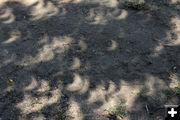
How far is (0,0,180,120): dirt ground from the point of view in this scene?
3.07 meters

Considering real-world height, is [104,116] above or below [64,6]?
below

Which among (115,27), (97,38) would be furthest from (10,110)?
(115,27)

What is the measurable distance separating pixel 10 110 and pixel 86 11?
2170 mm

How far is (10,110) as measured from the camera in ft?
9.93

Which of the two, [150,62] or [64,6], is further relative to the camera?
[64,6]

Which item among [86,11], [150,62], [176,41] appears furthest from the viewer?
[86,11]

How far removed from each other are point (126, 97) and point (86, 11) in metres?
1.91

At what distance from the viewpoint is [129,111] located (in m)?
2.99

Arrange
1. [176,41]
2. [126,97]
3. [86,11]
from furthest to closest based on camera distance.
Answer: [86,11] < [176,41] < [126,97]

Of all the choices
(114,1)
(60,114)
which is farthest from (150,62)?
(114,1)

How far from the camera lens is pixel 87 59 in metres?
3.64

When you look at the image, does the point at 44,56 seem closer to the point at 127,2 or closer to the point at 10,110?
the point at 10,110

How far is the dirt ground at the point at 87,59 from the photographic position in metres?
3.07

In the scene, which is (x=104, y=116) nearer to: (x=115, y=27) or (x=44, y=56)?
(x=44, y=56)
